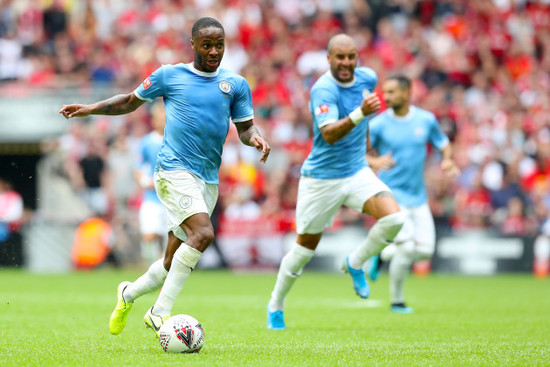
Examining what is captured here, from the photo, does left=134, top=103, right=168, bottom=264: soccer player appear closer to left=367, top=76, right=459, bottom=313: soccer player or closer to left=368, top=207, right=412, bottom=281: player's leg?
left=367, top=76, right=459, bottom=313: soccer player

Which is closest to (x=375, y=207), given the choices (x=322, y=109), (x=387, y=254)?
(x=322, y=109)

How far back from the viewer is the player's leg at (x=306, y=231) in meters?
9.88

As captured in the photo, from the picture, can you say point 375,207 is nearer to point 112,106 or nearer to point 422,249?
point 422,249

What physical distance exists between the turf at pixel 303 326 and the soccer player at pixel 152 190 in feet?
3.33

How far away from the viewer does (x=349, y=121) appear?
912 centimetres

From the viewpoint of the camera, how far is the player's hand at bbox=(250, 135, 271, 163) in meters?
7.84

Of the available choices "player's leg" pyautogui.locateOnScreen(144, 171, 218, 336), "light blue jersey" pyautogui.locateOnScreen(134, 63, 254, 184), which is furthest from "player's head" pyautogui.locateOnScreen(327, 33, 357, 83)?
"player's leg" pyautogui.locateOnScreen(144, 171, 218, 336)

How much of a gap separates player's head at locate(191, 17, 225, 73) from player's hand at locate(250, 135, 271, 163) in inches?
28.5

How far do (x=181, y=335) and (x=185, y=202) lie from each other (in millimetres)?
1128

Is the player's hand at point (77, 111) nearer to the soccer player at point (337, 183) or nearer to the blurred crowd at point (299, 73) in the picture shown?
the soccer player at point (337, 183)

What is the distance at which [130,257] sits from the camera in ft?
69.6

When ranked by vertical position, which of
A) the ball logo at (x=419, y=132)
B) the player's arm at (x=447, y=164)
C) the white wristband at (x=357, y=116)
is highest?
the white wristband at (x=357, y=116)

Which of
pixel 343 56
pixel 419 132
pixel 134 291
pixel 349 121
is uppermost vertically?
pixel 343 56

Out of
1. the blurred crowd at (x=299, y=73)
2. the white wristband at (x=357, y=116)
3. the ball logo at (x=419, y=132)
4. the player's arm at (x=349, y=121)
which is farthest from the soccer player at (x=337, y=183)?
the blurred crowd at (x=299, y=73)
